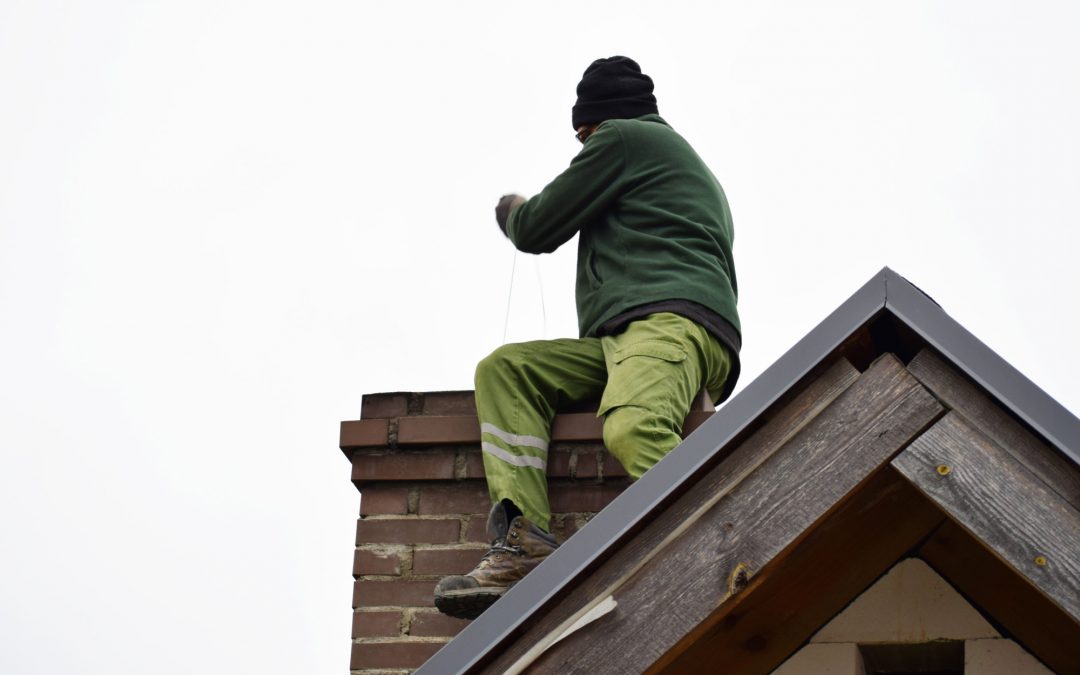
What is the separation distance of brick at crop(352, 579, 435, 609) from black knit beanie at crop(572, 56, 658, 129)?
1.52 m

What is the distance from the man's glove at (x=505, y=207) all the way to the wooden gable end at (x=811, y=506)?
6.34 ft

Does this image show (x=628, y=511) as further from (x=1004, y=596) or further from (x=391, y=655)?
(x=391, y=655)

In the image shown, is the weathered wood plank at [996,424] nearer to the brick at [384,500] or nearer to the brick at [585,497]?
the brick at [585,497]

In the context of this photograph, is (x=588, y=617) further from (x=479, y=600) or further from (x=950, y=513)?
(x=479, y=600)

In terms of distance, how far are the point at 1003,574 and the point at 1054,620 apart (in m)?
0.13

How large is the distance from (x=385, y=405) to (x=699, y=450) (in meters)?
1.84

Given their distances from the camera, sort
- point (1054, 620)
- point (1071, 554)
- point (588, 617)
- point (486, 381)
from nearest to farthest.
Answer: point (1071, 554) → point (588, 617) → point (1054, 620) → point (486, 381)

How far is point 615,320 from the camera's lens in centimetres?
420

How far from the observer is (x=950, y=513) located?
101 inches

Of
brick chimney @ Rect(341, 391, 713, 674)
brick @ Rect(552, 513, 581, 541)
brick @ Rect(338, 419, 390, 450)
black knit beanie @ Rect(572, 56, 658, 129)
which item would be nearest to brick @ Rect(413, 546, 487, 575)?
brick chimney @ Rect(341, 391, 713, 674)

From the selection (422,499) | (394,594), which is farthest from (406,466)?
(394,594)

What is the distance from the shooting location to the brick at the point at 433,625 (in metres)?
4.15

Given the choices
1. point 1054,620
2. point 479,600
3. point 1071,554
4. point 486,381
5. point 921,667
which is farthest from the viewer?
point 486,381

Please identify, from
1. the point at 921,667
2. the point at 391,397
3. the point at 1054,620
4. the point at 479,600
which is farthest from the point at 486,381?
the point at 1054,620
